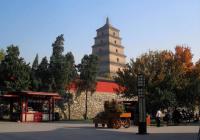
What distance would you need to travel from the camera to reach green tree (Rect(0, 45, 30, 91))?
41125 millimetres

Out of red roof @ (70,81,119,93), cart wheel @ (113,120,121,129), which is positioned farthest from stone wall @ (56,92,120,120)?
cart wheel @ (113,120,121,129)

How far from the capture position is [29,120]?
3653 centimetres

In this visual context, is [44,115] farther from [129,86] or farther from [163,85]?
[163,85]

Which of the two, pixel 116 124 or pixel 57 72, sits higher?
pixel 57 72

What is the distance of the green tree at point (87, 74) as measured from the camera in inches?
1849

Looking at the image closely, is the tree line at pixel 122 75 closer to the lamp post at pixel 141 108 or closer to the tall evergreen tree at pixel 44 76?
the tall evergreen tree at pixel 44 76

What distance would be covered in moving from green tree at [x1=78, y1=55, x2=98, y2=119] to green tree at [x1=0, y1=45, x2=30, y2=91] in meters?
7.52

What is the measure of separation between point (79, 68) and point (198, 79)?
49.1ft

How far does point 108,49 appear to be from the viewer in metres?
80.2

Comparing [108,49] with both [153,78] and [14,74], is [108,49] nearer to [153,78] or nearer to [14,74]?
[14,74]

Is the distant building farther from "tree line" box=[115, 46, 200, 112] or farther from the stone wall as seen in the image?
"tree line" box=[115, 46, 200, 112]

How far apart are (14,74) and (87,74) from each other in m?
9.44

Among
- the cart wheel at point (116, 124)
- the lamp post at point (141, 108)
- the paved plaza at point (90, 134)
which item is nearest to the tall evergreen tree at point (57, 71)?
the cart wheel at point (116, 124)

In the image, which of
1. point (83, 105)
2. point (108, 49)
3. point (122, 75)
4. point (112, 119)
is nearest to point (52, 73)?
point (83, 105)
